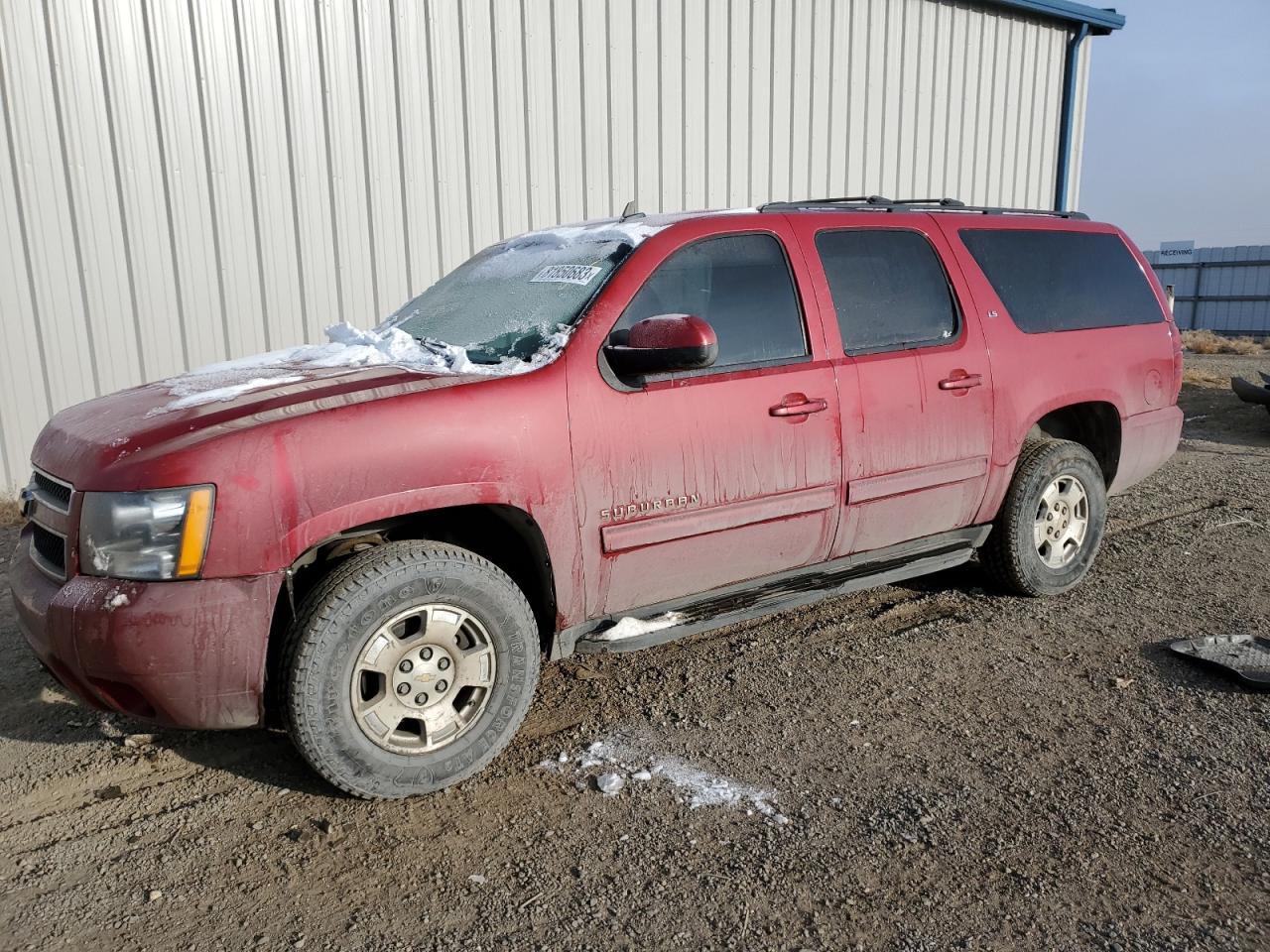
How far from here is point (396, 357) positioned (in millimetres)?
3514

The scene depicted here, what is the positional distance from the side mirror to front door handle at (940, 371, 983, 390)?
135 cm

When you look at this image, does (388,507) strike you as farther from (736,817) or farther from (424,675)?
(736,817)

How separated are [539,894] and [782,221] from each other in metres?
2.67

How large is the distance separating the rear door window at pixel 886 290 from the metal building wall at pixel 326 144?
4740mm

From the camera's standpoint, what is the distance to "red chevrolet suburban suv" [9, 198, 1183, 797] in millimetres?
2689

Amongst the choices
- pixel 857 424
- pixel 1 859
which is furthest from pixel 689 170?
pixel 1 859

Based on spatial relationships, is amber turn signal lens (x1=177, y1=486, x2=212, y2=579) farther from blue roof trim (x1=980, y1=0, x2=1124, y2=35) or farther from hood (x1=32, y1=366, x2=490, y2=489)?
blue roof trim (x1=980, y1=0, x2=1124, y2=35)

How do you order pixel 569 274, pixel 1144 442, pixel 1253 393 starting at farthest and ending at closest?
pixel 1253 393 → pixel 1144 442 → pixel 569 274

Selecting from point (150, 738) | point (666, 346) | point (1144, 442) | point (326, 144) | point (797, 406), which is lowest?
point (150, 738)

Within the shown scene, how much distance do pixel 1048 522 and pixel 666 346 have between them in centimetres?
255

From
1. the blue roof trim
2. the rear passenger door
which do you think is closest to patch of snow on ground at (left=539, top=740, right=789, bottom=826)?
the rear passenger door

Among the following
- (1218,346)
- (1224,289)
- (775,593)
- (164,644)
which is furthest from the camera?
(1224,289)

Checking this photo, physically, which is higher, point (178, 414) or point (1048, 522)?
point (178, 414)

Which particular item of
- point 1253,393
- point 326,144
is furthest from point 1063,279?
point 1253,393
